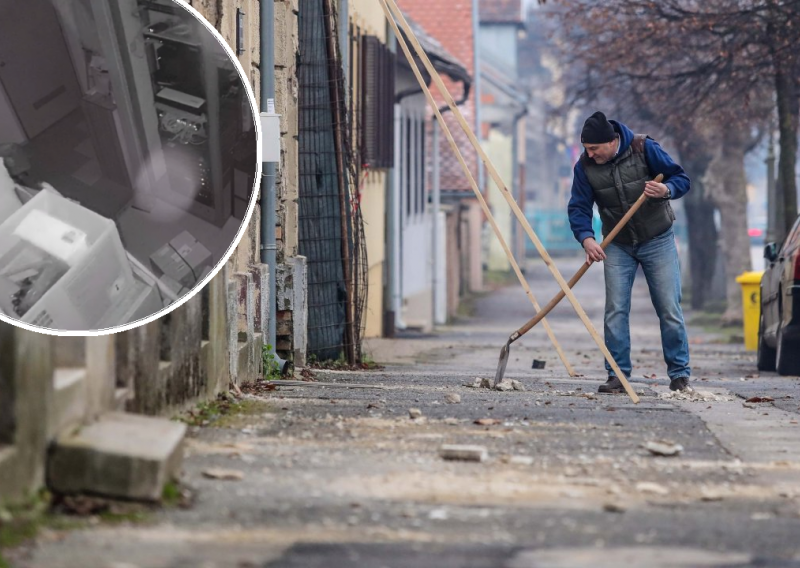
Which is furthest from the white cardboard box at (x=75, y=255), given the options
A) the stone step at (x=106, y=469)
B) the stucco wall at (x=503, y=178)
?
the stucco wall at (x=503, y=178)

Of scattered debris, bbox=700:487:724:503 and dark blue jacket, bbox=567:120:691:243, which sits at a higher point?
dark blue jacket, bbox=567:120:691:243

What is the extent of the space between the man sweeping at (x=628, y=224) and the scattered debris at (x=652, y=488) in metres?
3.69

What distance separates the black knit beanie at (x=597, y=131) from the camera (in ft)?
30.5

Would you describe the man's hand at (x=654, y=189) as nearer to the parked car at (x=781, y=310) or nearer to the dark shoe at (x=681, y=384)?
the dark shoe at (x=681, y=384)

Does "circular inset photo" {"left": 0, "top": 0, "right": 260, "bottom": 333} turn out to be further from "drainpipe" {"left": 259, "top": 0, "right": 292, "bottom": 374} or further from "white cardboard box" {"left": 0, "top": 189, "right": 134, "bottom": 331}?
"drainpipe" {"left": 259, "top": 0, "right": 292, "bottom": 374}

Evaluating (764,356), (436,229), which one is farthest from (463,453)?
(436,229)

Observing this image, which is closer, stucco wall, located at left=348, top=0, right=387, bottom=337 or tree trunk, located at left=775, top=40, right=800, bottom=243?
stucco wall, located at left=348, top=0, right=387, bottom=337

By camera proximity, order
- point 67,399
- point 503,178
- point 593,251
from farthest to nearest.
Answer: point 503,178 < point 593,251 < point 67,399

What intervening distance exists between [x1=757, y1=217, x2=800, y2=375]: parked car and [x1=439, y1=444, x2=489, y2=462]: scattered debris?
23.4ft

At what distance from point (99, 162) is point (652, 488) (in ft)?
7.76

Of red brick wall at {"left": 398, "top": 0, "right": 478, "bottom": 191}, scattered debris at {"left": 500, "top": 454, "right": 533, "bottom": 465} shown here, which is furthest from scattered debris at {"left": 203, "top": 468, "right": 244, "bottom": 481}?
red brick wall at {"left": 398, "top": 0, "right": 478, "bottom": 191}

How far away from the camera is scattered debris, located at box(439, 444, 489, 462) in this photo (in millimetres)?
6246

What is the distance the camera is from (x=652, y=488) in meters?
5.75

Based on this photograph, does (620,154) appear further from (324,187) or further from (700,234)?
(700,234)
